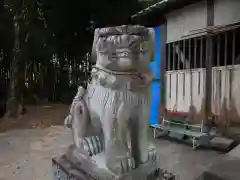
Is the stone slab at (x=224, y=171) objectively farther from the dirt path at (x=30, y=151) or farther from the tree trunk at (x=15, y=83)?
the tree trunk at (x=15, y=83)

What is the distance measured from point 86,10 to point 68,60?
281 centimetres

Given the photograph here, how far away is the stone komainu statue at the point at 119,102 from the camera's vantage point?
6.09 feet

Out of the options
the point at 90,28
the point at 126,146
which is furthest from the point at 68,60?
the point at 126,146

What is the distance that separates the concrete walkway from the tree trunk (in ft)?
10.2

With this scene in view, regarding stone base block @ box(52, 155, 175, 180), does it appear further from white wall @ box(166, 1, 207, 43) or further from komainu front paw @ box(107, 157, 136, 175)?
white wall @ box(166, 1, 207, 43)

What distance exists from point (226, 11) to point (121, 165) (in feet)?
12.1

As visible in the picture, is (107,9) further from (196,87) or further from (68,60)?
(196,87)

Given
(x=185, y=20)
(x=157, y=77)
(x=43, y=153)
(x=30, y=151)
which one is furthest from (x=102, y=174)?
(x=157, y=77)

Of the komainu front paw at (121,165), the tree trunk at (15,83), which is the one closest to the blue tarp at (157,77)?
the komainu front paw at (121,165)

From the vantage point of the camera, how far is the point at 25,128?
341 inches

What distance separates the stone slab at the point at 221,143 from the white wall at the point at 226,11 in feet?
Answer: 6.06

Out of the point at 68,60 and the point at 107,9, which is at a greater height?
the point at 107,9

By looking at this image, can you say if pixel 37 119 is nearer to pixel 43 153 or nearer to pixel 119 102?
pixel 43 153

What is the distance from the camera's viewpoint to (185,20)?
18.1 feet
